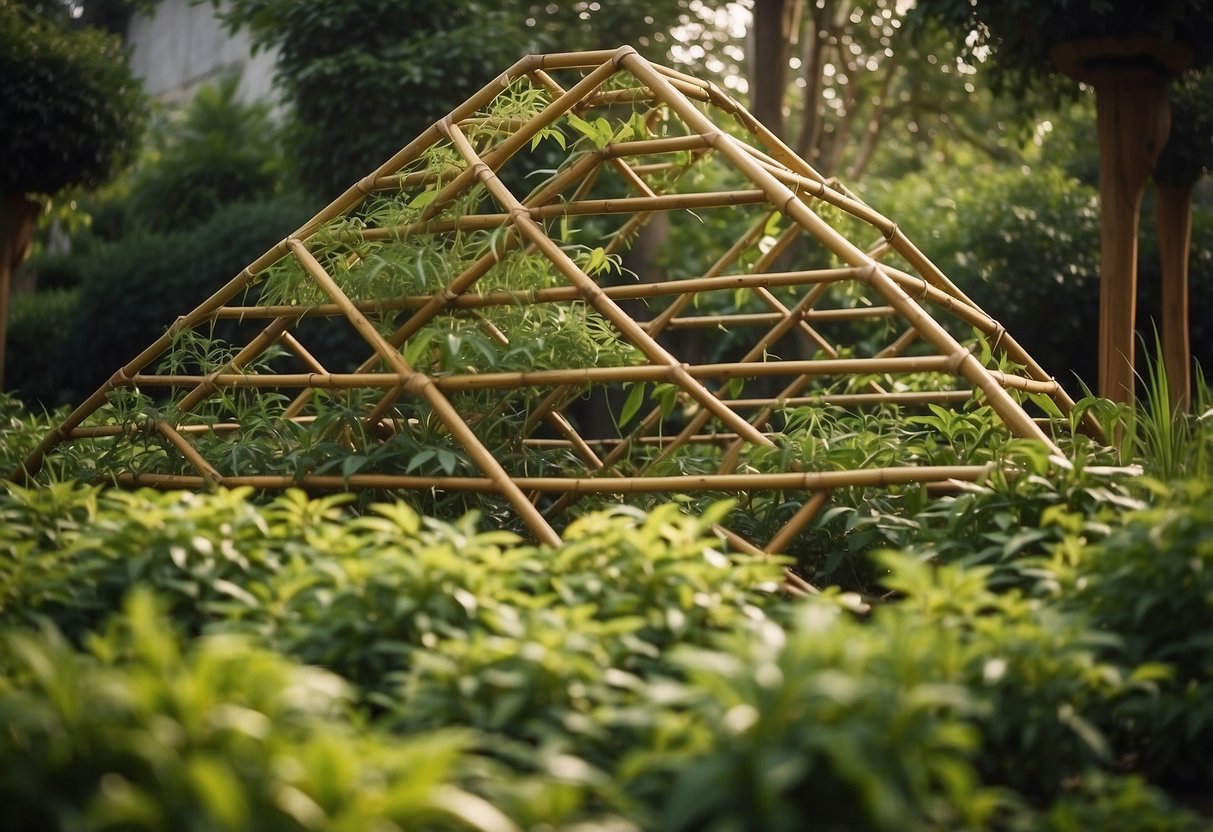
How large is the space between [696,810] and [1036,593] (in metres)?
1.02

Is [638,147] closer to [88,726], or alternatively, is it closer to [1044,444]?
[1044,444]

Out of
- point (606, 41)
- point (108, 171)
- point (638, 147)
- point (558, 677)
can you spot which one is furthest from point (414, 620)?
point (606, 41)

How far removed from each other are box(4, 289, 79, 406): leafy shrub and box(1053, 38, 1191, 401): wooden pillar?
6.05m

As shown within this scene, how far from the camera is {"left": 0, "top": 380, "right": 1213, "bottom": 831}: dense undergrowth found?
55.9 inches

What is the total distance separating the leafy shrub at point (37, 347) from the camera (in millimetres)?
7820

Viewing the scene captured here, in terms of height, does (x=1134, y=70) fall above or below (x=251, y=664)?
above

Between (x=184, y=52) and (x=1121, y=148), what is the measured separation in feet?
44.5

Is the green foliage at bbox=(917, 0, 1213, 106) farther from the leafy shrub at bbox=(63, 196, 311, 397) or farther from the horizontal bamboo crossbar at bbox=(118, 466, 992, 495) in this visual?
the leafy shrub at bbox=(63, 196, 311, 397)

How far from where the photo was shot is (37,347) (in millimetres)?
8211

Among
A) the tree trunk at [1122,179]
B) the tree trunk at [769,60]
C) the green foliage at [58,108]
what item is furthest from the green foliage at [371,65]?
the tree trunk at [1122,179]

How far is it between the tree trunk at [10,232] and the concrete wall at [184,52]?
8.50 metres

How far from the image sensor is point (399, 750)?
4.94ft

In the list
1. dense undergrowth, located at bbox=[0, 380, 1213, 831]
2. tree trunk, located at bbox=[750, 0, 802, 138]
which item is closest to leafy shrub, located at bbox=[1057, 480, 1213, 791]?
dense undergrowth, located at bbox=[0, 380, 1213, 831]

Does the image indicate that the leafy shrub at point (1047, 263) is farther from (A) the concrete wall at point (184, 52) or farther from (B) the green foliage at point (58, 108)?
(A) the concrete wall at point (184, 52)
